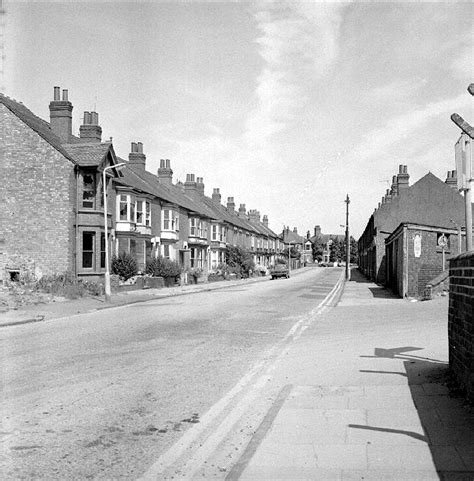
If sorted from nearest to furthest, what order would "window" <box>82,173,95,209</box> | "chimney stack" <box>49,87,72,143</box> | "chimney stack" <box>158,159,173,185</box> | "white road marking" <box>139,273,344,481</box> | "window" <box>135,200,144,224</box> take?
1. "white road marking" <box>139,273,344,481</box>
2. "window" <box>82,173,95,209</box>
3. "chimney stack" <box>49,87,72,143</box>
4. "window" <box>135,200,144,224</box>
5. "chimney stack" <box>158,159,173,185</box>

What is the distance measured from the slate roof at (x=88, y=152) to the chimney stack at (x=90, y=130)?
7.54 feet

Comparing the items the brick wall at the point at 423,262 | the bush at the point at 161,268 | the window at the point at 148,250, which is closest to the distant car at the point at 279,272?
the window at the point at 148,250

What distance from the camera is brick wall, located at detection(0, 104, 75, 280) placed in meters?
29.8

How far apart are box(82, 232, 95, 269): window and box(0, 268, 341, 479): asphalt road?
15.8 meters

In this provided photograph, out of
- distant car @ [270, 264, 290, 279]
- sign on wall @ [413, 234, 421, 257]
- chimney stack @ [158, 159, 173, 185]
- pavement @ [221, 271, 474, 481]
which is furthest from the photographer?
distant car @ [270, 264, 290, 279]

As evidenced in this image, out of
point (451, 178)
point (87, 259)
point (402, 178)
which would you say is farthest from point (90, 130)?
point (451, 178)

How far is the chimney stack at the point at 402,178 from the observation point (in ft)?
179

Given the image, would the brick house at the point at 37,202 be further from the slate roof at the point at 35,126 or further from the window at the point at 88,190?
the window at the point at 88,190

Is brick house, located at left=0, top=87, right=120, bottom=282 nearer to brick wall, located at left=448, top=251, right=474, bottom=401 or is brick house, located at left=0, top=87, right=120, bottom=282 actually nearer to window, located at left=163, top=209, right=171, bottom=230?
window, located at left=163, top=209, right=171, bottom=230

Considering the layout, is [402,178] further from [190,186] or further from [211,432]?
[211,432]

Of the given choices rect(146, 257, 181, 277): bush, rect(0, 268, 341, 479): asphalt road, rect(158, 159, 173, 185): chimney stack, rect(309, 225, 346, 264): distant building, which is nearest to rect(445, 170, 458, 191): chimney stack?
rect(158, 159, 173, 185): chimney stack

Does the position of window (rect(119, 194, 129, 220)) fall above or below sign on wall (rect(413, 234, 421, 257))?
above

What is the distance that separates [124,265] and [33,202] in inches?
253

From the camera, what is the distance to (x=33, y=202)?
2997 cm
